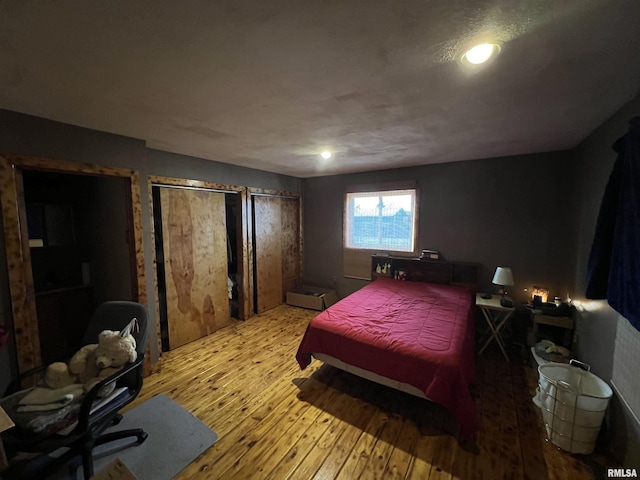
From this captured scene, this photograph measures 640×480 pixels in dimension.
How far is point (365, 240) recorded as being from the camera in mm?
4535

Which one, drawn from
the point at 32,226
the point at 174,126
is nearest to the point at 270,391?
the point at 174,126

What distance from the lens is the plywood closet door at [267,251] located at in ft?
13.8

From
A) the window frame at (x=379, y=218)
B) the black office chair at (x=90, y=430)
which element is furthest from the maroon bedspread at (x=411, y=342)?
the black office chair at (x=90, y=430)

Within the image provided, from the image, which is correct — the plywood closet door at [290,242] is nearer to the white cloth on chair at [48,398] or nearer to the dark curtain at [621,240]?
the white cloth on chair at [48,398]

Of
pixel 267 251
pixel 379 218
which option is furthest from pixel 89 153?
pixel 379 218

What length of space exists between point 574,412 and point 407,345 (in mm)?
1096

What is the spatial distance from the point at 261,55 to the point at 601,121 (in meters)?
2.73

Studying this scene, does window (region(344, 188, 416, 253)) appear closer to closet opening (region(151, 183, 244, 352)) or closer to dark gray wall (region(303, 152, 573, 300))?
dark gray wall (region(303, 152, 573, 300))

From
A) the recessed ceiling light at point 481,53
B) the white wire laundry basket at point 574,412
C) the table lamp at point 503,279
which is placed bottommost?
the white wire laundry basket at point 574,412

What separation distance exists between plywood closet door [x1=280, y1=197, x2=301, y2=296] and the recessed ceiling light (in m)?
3.70

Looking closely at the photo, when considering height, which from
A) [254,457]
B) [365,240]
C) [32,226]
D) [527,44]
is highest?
[527,44]

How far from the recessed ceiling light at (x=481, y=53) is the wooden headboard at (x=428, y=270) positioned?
2.98 metres

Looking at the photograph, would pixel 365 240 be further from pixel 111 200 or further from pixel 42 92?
pixel 42 92

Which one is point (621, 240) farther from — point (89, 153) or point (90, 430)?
point (89, 153)
